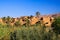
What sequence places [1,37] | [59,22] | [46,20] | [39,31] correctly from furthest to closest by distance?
[46,20]
[59,22]
[1,37]
[39,31]

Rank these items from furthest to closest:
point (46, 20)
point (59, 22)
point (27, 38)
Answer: point (46, 20), point (59, 22), point (27, 38)

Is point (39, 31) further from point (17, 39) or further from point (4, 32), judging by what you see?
A: point (4, 32)

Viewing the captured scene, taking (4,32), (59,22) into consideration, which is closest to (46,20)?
(59,22)

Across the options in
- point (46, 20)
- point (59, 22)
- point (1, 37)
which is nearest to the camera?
point (1, 37)

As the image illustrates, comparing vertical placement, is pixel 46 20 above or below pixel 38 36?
below

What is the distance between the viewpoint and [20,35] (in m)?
19.2

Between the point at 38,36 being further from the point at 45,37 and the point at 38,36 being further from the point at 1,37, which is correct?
the point at 1,37

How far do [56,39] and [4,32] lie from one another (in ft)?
25.8

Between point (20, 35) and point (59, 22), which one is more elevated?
point (20, 35)

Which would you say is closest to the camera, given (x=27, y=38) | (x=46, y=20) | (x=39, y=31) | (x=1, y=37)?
(x=27, y=38)

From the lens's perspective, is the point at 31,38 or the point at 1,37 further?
the point at 1,37

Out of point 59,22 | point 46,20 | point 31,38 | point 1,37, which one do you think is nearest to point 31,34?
point 31,38

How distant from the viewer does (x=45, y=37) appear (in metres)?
19.5

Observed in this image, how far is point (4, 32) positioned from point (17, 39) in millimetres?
6570
